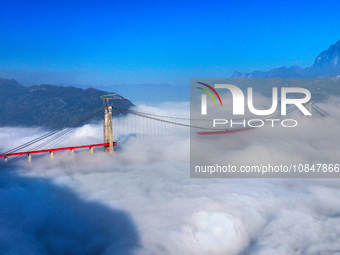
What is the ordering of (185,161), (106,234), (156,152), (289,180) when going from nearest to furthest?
1. (106,234)
2. (289,180)
3. (185,161)
4. (156,152)

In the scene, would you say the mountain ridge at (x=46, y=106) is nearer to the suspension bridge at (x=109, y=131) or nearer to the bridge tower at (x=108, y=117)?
the suspension bridge at (x=109, y=131)

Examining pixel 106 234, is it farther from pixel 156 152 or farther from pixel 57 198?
pixel 156 152

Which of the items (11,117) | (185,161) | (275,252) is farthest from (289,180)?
(11,117)

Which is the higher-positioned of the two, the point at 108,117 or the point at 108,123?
the point at 108,117

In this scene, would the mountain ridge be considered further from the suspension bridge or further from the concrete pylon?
the concrete pylon

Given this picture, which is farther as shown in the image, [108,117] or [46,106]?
[46,106]

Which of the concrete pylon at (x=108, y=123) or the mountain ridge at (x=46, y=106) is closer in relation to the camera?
the concrete pylon at (x=108, y=123)

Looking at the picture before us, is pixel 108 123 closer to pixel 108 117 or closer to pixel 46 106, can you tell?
pixel 108 117

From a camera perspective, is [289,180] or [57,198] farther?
[289,180]

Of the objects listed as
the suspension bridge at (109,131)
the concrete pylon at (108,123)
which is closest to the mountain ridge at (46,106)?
the suspension bridge at (109,131)

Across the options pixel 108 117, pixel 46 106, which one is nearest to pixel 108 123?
Result: pixel 108 117

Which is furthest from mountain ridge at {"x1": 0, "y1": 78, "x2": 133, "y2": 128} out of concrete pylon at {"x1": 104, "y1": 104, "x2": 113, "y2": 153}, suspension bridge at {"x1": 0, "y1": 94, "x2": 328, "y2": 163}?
concrete pylon at {"x1": 104, "y1": 104, "x2": 113, "y2": 153}
